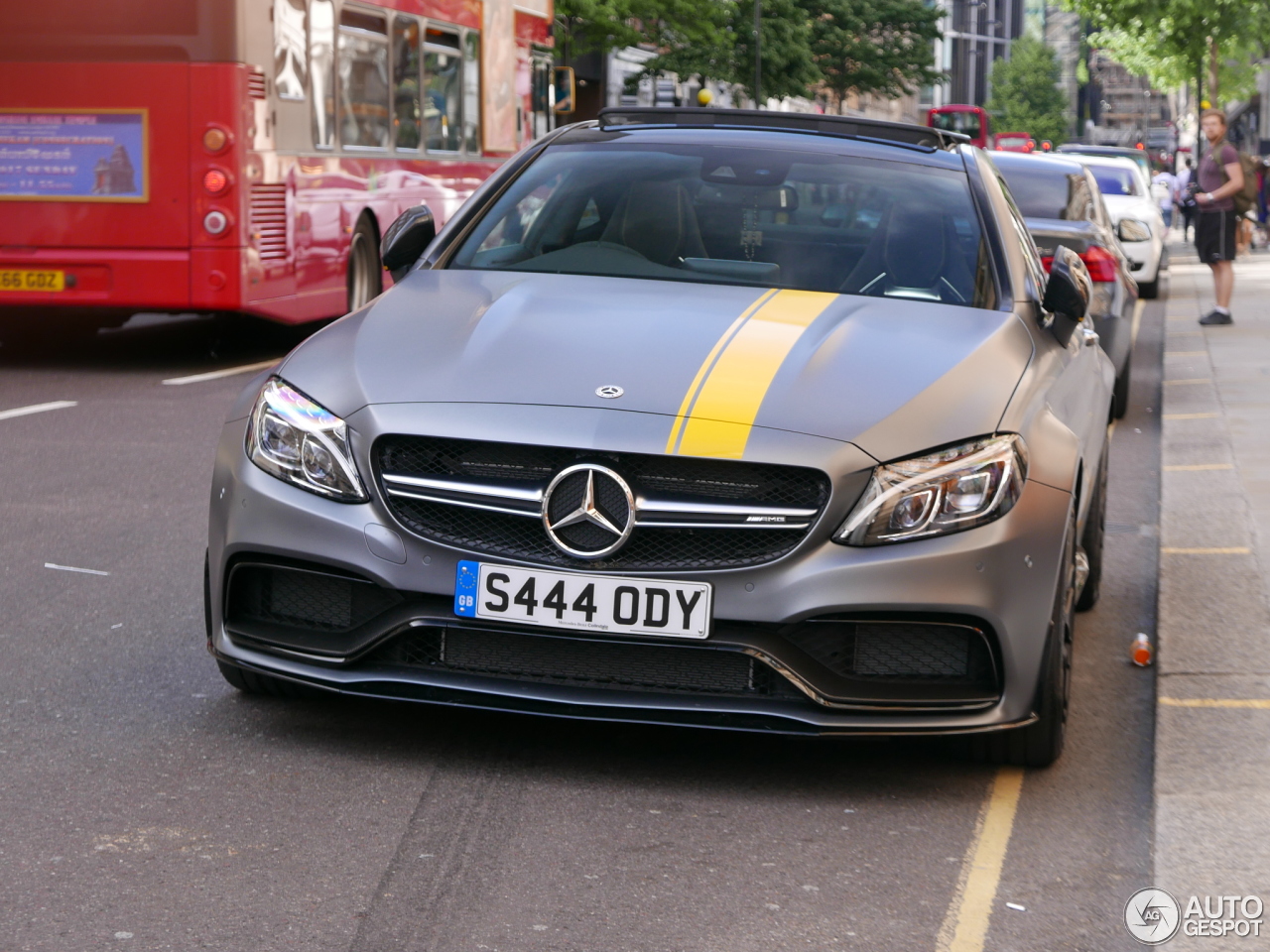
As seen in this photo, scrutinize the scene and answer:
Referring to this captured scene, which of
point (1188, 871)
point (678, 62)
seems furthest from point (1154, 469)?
point (678, 62)

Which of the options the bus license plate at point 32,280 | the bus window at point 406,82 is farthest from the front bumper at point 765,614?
the bus window at point 406,82

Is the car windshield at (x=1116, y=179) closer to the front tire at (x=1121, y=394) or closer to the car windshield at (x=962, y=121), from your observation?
the front tire at (x=1121, y=394)

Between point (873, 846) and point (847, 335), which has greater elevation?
point (847, 335)

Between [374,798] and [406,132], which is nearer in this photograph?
[374,798]

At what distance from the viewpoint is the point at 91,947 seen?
3.33m

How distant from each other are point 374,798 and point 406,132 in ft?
38.8

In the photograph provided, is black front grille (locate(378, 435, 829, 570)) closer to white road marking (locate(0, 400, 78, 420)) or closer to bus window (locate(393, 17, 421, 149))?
white road marking (locate(0, 400, 78, 420))

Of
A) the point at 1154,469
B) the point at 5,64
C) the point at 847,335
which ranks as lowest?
the point at 1154,469

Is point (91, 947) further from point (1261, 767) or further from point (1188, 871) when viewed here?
point (1261, 767)

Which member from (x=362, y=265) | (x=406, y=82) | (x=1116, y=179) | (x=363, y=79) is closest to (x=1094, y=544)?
(x=363, y=79)

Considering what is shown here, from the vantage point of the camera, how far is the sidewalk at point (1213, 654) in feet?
13.1

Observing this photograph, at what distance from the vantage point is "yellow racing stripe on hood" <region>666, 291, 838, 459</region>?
4145 mm

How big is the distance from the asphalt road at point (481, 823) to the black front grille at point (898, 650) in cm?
30

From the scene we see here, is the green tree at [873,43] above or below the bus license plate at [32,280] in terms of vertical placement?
above
